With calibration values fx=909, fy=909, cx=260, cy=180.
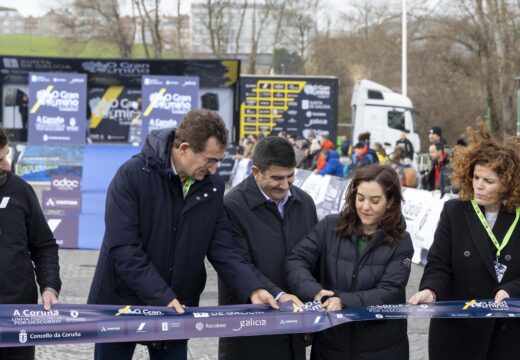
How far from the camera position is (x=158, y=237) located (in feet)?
15.2

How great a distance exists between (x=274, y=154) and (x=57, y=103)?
764 inches

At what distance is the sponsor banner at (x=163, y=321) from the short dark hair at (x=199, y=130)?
2.79 feet

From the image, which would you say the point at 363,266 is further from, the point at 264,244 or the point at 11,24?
the point at 11,24

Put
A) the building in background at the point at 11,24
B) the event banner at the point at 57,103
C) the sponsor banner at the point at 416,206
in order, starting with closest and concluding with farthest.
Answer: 1. the sponsor banner at the point at 416,206
2. the event banner at the point at 57,103
3. the building in background at the point at 11,24

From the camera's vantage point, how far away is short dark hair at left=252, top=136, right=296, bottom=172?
486 cm

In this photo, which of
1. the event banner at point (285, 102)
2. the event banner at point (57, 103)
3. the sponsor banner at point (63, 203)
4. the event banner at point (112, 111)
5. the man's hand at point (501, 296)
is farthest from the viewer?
the event banner at point (285, 102)

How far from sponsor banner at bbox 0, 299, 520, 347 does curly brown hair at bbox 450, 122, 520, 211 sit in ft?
2.11

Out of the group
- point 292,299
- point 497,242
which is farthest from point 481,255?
point 292,299

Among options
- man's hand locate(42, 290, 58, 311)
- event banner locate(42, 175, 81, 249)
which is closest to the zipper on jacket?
man's hand locate(42, 290, 58, 311)

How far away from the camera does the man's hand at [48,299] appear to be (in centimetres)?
459

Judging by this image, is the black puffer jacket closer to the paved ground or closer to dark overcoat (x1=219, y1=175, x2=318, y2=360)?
dark overcoat (x1=219, y1=175, x2=318, y2=360)

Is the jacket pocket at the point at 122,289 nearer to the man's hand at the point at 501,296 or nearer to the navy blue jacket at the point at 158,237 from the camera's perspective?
the navy blue jacket at the point at 158,237

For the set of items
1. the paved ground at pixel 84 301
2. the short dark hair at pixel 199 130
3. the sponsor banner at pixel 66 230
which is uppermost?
the short dark hair at pixel 199 130

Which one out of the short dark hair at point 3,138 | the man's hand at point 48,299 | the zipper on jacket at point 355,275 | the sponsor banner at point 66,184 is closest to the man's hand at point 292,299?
the zipper on jacket at point 355,275
